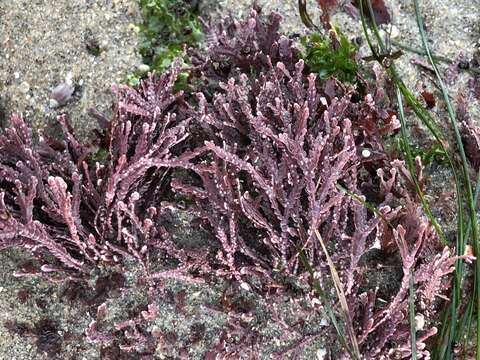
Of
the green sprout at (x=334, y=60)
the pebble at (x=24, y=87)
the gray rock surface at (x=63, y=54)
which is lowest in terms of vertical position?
the pebble at (x=24, y=87)

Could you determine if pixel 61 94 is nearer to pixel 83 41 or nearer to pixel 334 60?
pixel 83 41

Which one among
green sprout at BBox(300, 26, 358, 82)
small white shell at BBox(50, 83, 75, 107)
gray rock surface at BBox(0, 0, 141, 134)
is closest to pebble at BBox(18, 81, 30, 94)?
gray rock surface at BBox(0, 0, 141, 134)

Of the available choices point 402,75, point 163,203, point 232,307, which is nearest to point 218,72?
point 163,203

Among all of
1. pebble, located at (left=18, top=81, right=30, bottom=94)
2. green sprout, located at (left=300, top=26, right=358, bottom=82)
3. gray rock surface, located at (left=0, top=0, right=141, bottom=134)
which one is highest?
green sprout, located at (left=300, top=26, right=358, bottom=82)

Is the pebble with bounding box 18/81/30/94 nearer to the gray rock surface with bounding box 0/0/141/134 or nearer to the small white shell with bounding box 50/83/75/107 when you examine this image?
the gray rock surface with bounding box 0/0/141/134

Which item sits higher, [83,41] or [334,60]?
[334,60]

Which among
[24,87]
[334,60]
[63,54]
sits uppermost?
[334,60]

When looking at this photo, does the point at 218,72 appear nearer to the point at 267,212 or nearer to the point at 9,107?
the point at 267,212

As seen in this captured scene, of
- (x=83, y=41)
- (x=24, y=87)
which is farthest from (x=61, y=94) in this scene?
(x=83, y=41)

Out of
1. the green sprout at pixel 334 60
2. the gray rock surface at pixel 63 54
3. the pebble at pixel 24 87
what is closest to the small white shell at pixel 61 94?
the gray rock surface at pixel 63 54

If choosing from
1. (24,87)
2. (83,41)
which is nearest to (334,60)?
(83,41)

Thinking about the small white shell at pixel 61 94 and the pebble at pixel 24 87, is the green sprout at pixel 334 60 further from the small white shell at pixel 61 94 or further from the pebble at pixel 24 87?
the pebble at pixel 24 87

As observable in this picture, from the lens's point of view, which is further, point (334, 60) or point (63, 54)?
point (63, 54)
